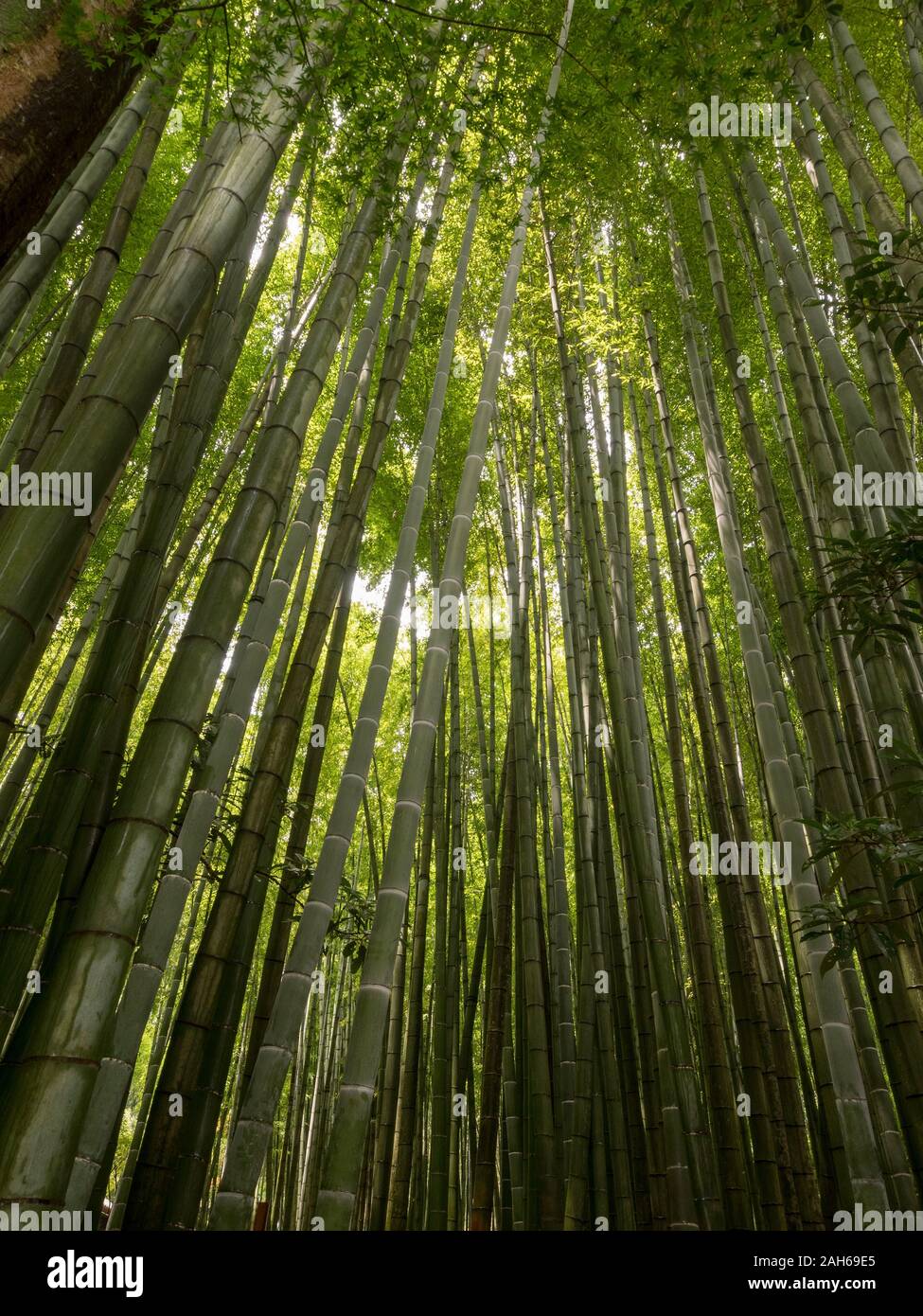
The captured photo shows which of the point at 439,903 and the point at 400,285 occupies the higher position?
the point at 400,285

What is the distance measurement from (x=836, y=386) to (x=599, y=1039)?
2.91 metres

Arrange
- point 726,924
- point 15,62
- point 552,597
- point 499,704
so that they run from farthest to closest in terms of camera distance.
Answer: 1. point 499,704
2. point 552,597
3. point 726,924
4. point 15,62

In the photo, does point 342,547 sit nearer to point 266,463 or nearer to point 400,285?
point 266,463

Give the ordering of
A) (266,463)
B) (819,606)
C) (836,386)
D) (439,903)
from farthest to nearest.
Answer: (439,903), (836,386), (819,606), (266,463)

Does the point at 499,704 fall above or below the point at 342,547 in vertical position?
above

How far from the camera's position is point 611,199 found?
4457 millimetres

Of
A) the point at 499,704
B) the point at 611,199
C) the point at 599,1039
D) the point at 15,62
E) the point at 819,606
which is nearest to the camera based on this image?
the point at 15,62

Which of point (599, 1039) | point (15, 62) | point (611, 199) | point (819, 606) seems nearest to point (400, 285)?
point (611, 199)

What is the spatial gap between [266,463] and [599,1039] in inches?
119

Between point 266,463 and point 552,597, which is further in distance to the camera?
point 552,597

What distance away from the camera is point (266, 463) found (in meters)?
1.97
